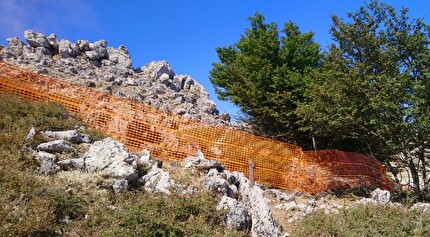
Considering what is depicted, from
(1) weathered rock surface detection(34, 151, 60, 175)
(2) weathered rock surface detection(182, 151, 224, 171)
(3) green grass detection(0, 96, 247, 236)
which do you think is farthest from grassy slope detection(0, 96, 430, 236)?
(2) weathered rock surface detection(182, 151, 224, 171)

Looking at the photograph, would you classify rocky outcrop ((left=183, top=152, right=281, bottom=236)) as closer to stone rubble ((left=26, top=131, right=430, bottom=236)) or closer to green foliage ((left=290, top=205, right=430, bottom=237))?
stone rubble ((left=26, top=131, right=430, bottom=236))

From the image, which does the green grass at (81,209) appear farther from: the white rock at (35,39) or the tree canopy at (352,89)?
the white rock at (35,39)

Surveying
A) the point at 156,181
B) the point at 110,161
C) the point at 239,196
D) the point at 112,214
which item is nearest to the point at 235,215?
the point at 239,196

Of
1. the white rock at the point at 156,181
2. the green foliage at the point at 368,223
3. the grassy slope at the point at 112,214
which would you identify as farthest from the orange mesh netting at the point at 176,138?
the green foliage at the point at 368,223

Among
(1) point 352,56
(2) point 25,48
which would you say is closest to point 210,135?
(1) point 352,56

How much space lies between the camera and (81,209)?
572cm

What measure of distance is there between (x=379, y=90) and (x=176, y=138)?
7.44 m

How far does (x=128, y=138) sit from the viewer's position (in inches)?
391

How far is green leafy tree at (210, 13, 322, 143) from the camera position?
1628 centimetres

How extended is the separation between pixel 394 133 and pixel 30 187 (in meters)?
11.0

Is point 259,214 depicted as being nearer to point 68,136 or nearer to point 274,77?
point 68,136

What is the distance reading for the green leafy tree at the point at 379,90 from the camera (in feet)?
36.6

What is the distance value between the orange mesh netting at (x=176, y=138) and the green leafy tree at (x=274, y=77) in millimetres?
3930

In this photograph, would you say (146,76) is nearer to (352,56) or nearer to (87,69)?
(87,69)
